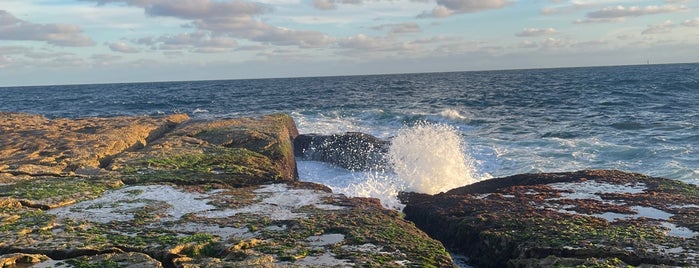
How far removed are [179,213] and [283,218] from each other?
1267mm

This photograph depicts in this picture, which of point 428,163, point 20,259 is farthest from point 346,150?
point 20,259

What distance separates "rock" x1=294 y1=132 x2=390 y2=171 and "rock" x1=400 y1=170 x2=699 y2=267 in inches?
201

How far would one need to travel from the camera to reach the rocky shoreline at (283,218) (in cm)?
485

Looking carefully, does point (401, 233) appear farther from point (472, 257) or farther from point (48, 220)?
point (48, 220)

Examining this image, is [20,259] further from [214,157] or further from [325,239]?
[214,157]

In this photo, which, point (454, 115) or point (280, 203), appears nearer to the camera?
point (280, 203)

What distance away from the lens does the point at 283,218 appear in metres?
5.96

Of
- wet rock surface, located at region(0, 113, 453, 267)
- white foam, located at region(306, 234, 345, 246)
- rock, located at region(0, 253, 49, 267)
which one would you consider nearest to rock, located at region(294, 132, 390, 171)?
wet rock surface, located at region(0, 113, 453, 267)

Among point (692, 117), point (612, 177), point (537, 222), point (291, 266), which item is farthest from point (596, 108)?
point (291, 266)

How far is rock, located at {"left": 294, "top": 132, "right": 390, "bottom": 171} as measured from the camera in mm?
13383

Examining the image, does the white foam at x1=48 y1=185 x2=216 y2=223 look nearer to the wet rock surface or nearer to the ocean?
the wet rock surface

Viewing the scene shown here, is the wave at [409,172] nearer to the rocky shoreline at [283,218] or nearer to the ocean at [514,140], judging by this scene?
the ocean at [514,140]

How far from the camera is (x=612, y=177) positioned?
8195 millimetres

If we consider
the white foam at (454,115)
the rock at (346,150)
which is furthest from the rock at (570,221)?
the white foam at (454,115)
